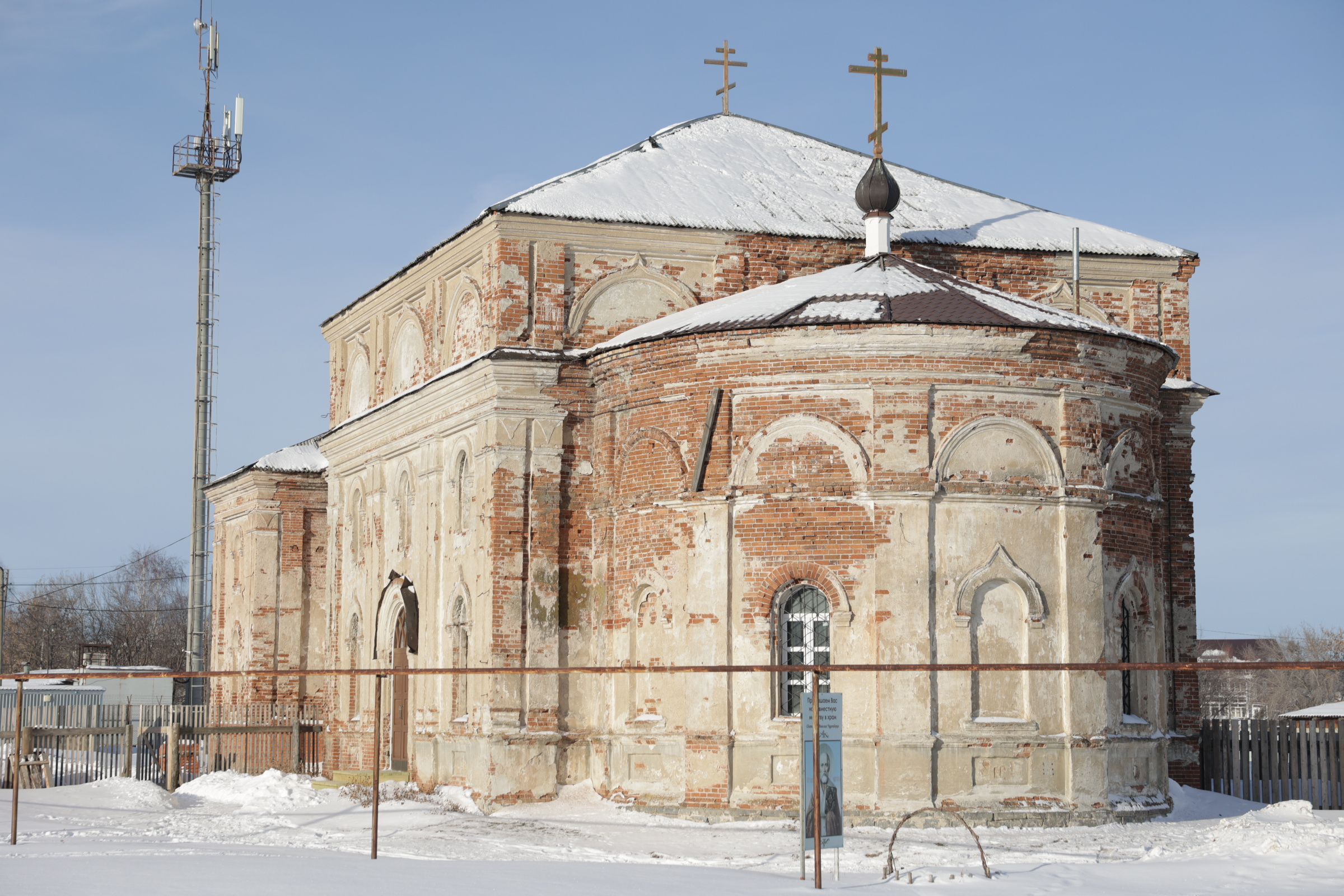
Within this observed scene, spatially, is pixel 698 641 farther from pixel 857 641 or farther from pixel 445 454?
pixel 445 454

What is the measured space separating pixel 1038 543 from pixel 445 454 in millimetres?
8919

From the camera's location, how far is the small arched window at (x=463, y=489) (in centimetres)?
2295

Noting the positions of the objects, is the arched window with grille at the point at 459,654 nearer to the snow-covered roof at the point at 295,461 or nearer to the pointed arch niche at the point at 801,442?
the pointed arch niche at the point at 801,442

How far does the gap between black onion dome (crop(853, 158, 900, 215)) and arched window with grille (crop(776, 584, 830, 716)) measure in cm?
580

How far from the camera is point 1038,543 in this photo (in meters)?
19.3

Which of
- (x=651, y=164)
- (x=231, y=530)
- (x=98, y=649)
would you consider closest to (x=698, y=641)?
(x=651, y=164)

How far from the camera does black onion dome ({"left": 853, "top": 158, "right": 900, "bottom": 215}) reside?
72.4 ft

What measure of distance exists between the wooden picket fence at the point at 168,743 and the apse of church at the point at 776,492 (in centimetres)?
308

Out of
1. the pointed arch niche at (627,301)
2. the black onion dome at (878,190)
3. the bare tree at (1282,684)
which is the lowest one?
the bare tree at (1282,684)

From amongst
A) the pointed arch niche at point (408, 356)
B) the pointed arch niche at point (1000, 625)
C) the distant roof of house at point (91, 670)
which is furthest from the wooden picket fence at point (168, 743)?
the pointed arch niche at point (1000, 625)

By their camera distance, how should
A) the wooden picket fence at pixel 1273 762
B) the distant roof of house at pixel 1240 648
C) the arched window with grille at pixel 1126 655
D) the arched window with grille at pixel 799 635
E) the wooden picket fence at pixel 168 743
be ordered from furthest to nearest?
1. the distant roof of house at pixel 1240 648
2. the wooden picket fence at pixel 168 743
3. the wooden picket fence at pixel 1273 762
4. the arched window with grille at pixel 1126 655
5. the arched window with grille at pixel 799 635

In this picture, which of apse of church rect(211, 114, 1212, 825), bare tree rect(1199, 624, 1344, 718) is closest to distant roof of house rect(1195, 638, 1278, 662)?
bare tree rect(1199, 624, 1344, 718)

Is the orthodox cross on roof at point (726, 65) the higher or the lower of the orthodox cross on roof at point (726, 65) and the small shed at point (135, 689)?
the higher

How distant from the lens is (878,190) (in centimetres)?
2206
